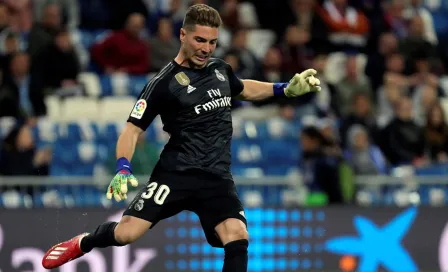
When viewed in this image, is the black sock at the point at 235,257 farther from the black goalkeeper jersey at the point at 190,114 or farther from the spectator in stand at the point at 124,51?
the spectator in stand at the point at 124,51

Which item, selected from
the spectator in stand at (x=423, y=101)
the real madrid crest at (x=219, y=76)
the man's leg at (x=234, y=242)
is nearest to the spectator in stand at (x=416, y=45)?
the spectator in stand at (x=423, y=101)

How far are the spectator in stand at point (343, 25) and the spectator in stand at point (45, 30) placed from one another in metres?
4.38

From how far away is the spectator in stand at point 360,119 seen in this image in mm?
14844

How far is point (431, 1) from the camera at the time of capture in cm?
1873

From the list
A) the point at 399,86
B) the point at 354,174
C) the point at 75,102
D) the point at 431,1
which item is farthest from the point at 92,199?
the point at 431,1

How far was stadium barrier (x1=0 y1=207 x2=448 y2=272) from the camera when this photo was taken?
1212cm

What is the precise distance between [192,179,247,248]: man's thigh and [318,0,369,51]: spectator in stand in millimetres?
8966

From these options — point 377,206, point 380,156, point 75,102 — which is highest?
point 75,102

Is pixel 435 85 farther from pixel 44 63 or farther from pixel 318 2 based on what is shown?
pixel 44 63

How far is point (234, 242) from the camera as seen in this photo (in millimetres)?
8109

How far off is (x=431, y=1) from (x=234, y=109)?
214 inches

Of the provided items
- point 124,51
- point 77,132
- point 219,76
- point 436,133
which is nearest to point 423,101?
point 436,133

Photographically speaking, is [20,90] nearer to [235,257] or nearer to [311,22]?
[311,22]

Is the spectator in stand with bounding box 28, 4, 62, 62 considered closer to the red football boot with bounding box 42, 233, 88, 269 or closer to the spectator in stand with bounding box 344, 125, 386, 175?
the spectator in stand with bounding box 344, 125, 386, 175
